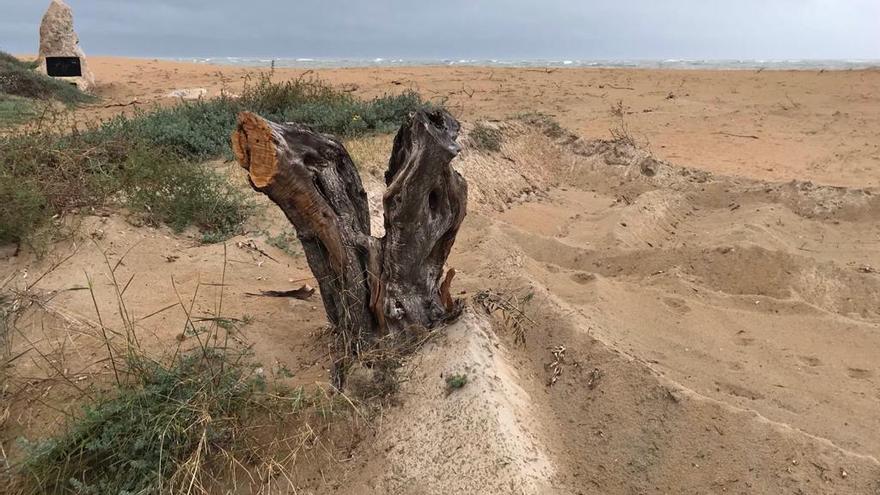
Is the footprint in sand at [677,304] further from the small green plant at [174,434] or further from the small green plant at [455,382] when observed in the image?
the small green plant at [174,434]

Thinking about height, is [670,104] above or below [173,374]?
above

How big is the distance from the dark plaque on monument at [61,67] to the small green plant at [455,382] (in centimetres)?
1469

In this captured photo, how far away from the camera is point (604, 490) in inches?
104

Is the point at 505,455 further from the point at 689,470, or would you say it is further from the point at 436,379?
the point at 689,470

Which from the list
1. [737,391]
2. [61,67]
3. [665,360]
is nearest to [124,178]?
[665,360]

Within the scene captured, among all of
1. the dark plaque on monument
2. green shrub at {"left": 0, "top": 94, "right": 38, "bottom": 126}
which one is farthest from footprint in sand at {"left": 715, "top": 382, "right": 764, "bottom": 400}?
the dark plaque on monument

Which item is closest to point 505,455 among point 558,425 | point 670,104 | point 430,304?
point 558,425

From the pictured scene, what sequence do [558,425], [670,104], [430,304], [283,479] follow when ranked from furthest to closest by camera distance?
[670,104]
[430,304]
[558,425]
[283,479]

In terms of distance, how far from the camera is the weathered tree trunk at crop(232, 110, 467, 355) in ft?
8.83

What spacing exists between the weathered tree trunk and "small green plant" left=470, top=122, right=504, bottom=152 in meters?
4.46

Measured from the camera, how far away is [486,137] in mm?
7535

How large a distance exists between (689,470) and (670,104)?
379 inches

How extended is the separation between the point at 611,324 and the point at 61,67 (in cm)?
1474

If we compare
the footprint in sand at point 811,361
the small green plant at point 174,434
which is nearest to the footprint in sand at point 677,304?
the footprint in sand at point 811,361
